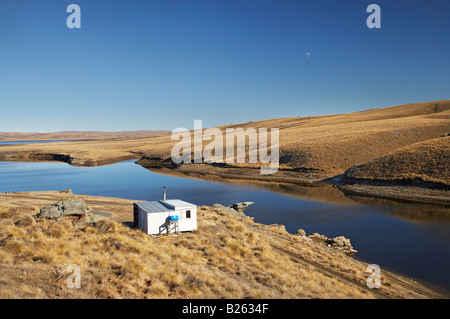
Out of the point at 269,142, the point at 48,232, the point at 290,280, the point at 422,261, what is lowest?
the point at 422,261

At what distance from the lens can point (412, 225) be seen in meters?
25.7

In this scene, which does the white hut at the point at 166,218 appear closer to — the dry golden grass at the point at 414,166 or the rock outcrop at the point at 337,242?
the rock outcrop at the point at 337,242

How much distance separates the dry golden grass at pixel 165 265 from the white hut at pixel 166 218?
69cm

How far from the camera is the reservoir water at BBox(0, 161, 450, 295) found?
1844cm

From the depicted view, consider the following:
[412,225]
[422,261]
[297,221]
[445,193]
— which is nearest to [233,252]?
[422,261]

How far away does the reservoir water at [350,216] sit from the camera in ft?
60.5

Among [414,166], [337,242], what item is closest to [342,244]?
[337,242]

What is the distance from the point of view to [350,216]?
28.8 m

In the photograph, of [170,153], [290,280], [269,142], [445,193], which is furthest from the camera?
[170,153]

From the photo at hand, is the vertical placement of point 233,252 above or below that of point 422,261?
above

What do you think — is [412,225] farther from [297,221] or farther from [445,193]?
[445,193]

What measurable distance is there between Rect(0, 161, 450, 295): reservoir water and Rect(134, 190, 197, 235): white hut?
10064 mm

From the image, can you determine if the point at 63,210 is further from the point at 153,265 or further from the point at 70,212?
the point at 153,265
